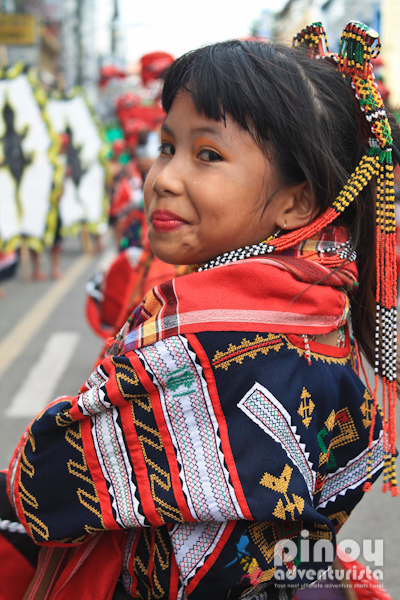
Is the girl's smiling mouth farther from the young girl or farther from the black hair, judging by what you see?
the black hair

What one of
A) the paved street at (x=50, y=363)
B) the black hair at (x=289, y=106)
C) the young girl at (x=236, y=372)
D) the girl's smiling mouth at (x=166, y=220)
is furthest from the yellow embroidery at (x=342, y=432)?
the paved street at (x=50, y=363)

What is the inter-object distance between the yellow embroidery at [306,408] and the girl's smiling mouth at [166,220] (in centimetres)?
36

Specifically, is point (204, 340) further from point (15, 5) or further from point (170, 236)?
point (15, 5)

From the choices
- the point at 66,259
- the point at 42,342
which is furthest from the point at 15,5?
the point at 42,342

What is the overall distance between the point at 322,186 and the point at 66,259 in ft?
29.7

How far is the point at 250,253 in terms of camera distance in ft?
3.44

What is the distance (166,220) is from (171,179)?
2.9 inches

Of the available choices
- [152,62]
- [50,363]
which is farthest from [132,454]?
[50,363]

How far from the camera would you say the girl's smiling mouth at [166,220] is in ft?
3.48

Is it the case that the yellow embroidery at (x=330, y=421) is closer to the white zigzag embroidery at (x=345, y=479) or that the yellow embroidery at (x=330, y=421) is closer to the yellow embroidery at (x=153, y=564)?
the white zigzag embroidery at (x=345, y=479)

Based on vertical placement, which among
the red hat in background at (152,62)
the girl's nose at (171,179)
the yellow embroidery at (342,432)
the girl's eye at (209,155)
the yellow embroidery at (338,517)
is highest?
the red hat in background at (152,62)

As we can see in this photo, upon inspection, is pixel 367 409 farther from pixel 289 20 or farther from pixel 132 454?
pixel 289 20

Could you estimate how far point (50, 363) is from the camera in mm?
4488

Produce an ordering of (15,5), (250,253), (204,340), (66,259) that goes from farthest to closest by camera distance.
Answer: (15,5) < (66,259) < (250,253) < (204,340)
